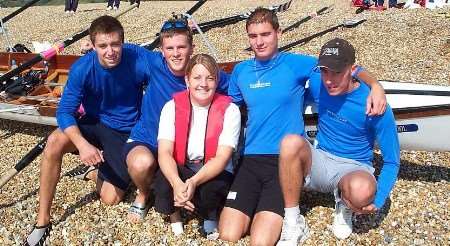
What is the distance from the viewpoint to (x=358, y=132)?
391 cm

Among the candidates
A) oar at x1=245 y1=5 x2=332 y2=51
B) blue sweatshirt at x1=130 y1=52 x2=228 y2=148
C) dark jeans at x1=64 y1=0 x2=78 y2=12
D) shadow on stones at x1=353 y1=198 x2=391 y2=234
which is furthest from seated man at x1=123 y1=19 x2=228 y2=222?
dark jeans at x1=64 y1=0 x2=78 y2=12

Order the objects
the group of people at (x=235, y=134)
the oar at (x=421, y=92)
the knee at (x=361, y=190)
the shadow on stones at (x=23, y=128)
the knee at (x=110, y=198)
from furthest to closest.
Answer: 1. the shadow on stones at (x=23, y=128)
2. the knee at (x=110, y=198)
3. the oar at (x=421, y=92)
4. the group of people at (x=235, y=134)
5. the knee at (x=361, y=190)

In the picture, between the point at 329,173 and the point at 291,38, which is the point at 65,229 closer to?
the point at 329,173

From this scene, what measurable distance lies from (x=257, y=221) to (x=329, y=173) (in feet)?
2.47

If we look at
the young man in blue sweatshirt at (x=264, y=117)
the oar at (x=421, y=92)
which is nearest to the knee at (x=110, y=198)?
the young man in blue sweatshirt at (x=264, y=117)

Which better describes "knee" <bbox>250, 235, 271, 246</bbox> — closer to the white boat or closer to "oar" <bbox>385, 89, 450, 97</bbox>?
the white boat

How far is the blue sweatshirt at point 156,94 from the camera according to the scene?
419 cm


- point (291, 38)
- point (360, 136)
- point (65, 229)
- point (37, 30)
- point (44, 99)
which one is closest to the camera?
point (360, 136)

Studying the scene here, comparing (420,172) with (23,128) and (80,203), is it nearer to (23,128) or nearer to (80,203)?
(80,203)

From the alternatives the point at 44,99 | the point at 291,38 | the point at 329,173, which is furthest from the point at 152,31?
the point at 329,173

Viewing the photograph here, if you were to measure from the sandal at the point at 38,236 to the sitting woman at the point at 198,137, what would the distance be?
1.11m

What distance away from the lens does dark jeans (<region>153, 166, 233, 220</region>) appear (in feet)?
12.6

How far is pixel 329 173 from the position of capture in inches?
156

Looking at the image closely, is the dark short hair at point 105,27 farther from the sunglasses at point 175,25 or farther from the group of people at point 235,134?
the sunglasses at point 175,25
